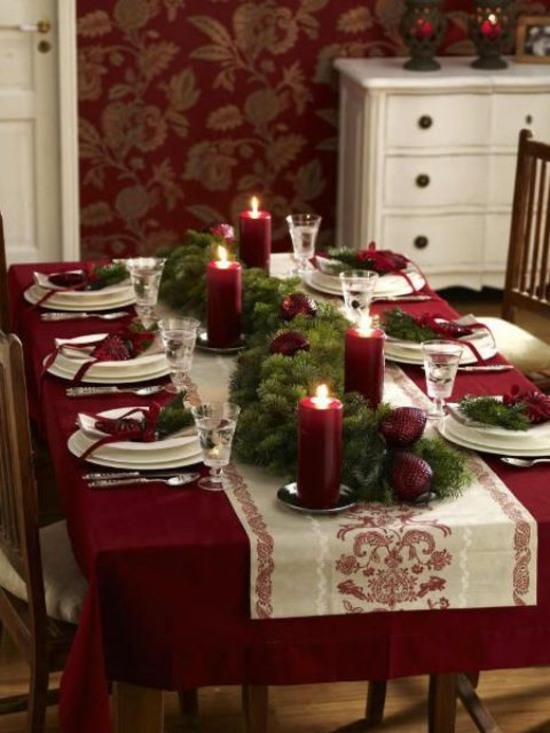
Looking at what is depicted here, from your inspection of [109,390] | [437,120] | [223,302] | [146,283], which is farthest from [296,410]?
[437,120]

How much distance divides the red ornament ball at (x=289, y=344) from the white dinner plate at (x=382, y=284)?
72 centimetres

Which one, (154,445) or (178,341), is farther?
(178,341)

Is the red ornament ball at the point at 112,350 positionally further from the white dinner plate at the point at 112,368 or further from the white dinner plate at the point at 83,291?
the white dinner plate at the point at 83,291

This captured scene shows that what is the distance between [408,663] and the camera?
2055 millimetres

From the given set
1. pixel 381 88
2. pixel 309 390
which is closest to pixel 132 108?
pixel 381 88

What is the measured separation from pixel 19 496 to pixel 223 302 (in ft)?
2.32

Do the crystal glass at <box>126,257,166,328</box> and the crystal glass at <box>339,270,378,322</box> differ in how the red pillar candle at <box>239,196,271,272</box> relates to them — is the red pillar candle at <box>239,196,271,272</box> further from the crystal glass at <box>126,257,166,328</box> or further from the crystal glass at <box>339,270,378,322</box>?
the crystal glass at <box>339,270,378,322</box>

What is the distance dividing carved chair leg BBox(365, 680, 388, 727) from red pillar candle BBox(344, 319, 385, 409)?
66 cm

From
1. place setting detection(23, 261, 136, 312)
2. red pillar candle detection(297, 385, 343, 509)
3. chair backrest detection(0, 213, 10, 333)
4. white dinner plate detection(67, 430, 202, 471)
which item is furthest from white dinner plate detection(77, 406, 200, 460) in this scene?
chair backrest detection(0, 213, 10, 333)

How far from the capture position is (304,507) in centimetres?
208

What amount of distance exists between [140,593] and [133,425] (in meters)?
0.40

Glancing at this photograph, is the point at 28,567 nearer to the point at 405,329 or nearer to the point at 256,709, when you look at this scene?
the point at 256,709

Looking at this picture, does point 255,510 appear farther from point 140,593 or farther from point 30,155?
point 30,155

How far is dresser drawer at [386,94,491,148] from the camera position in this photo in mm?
5042
